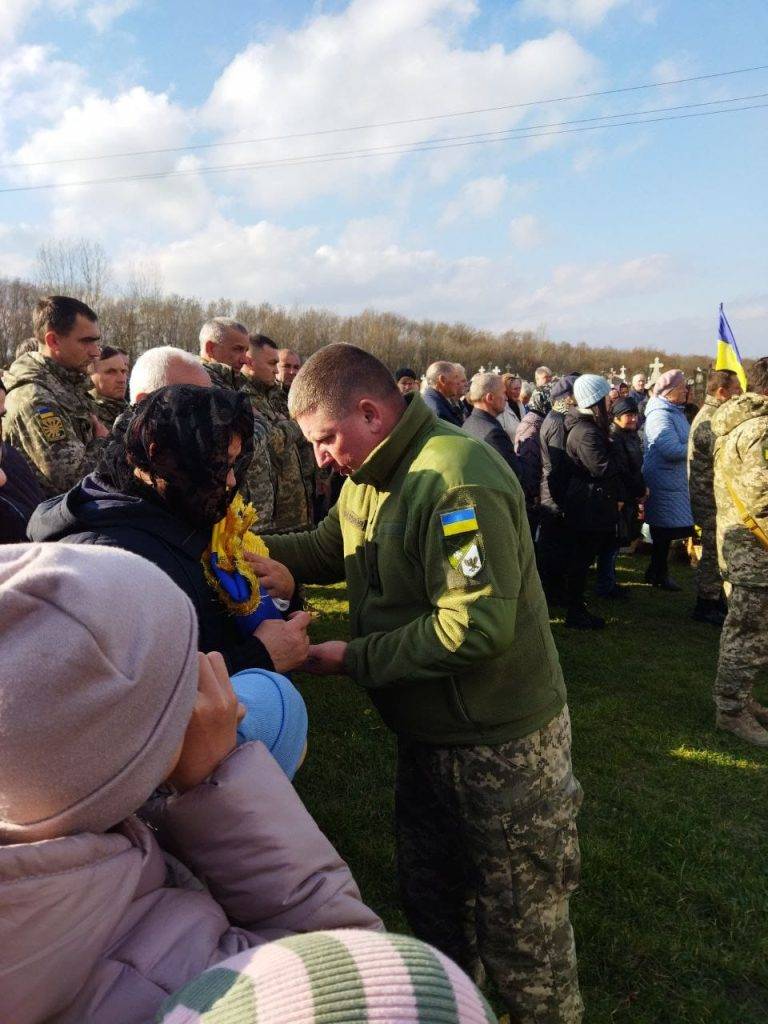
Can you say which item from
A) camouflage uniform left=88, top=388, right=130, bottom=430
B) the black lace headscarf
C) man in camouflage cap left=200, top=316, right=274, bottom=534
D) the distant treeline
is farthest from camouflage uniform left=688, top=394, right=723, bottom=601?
the distant treeline

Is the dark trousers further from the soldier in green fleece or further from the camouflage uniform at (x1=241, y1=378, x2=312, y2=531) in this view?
the soldier in green fleece

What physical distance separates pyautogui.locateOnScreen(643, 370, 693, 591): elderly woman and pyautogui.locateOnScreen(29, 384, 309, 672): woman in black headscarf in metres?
6.29

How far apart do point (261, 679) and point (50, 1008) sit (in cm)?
61

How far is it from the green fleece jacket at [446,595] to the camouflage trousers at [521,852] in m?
0.08

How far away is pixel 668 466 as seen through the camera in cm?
709

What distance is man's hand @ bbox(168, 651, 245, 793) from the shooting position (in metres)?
0.92

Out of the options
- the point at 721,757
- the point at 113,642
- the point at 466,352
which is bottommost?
the point at 721,757

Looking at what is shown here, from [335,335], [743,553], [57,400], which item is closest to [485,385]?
[743,553]

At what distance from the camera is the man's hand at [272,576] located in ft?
6.85

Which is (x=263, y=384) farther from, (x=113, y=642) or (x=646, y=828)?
(x=113, y=642)

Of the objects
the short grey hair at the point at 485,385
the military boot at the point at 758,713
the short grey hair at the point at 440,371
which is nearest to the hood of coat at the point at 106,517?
the military boot at the point at 758,713

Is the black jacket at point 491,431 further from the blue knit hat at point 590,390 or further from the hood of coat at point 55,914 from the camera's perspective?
the hood of coat at point 55,914

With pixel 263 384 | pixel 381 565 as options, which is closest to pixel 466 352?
pixel 263 384

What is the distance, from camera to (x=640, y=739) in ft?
14.4
